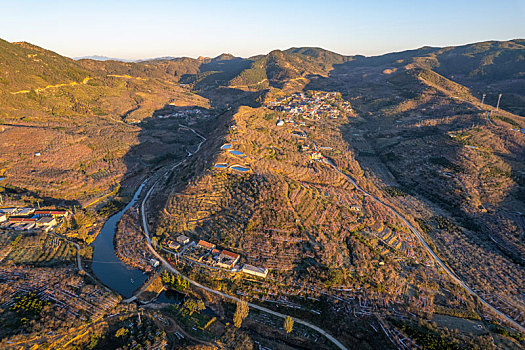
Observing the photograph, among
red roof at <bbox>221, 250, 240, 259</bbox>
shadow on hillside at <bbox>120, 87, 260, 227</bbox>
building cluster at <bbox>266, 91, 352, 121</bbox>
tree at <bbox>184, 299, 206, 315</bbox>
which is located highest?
building cluster at <bbox>266, 91, 352, 121</bbox>

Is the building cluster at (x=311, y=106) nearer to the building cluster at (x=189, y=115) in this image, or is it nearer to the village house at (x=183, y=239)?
the building cluster at (x=189, y=115)

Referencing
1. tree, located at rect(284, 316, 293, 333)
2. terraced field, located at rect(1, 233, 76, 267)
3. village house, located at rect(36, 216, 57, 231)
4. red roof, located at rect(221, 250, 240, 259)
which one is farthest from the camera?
village house, located at rect(36, 216, 57, 231)

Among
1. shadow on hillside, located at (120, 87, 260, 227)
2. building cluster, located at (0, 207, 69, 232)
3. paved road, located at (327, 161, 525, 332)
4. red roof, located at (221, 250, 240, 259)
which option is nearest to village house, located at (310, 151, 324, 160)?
paved road, located at (327, 161, 525, 332)

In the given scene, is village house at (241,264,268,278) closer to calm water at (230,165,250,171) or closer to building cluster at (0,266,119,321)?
building cluster at (0,266,119,321)

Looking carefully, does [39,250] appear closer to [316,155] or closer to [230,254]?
[230,254]

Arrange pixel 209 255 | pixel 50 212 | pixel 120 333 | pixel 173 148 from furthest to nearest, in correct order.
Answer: pixel 173 148, pixel 50 212, pixel 209 255, pixel 120 333

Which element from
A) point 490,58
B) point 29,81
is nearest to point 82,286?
point 29,81

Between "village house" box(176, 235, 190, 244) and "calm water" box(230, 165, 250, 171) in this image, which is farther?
"calm water" box(230, 165, 250, 171)

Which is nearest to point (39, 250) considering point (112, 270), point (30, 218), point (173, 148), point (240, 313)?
point (30, 218)
